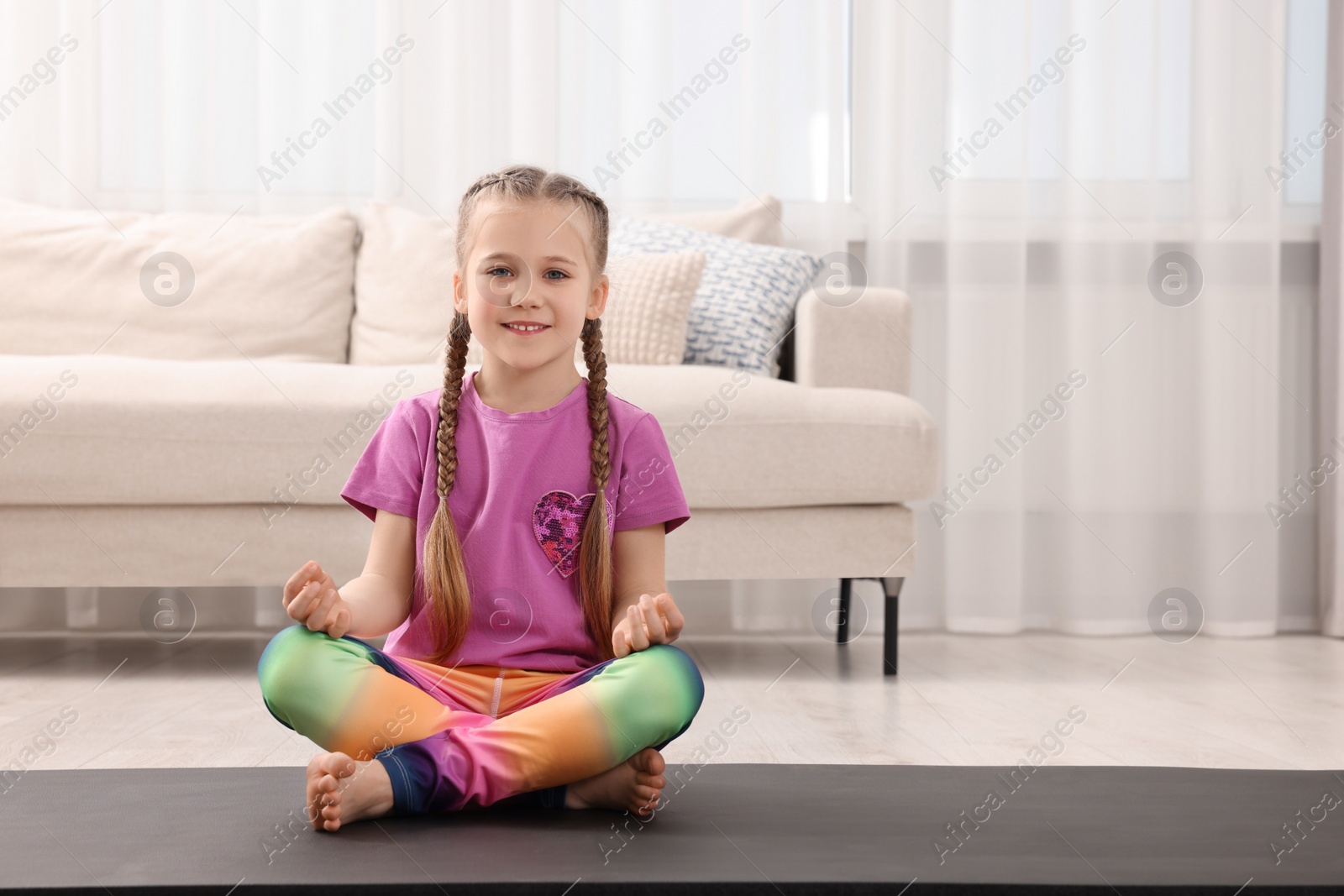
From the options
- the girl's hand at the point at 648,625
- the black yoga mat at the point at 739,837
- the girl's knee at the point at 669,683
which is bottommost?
the black yoga mat at the point at 739,837

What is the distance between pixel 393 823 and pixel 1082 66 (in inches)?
91.1

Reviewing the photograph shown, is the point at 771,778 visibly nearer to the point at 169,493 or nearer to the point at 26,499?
the point at 169,493

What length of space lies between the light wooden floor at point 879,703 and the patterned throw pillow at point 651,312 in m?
0.57

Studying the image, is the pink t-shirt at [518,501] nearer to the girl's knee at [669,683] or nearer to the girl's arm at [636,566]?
the girl's arm at [636,566]

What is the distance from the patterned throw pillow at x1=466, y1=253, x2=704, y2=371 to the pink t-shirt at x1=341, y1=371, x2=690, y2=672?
0.89 meters

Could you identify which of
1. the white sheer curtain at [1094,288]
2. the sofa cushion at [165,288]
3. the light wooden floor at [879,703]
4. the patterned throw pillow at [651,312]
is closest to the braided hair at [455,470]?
the light wooden floor at [879,703]

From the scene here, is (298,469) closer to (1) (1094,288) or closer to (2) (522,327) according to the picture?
(2) (522,327)

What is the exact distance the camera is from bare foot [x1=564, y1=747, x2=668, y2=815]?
897mm

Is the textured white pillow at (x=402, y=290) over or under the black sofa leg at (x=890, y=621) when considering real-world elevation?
over

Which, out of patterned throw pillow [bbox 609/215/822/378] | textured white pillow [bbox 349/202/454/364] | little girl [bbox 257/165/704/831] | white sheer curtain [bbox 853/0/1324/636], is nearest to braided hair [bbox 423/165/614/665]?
little girl [bbox 257/165/704/831]

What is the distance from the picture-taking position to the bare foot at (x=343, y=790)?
826 millimetres

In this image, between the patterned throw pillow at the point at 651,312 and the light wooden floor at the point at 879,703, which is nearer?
the light wooden floor at the point at 879,703

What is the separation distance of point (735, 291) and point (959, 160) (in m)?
0.73

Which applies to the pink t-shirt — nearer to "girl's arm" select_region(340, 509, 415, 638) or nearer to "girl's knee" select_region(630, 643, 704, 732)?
"girl's arm" select_region(340, 509, 415, 638)
